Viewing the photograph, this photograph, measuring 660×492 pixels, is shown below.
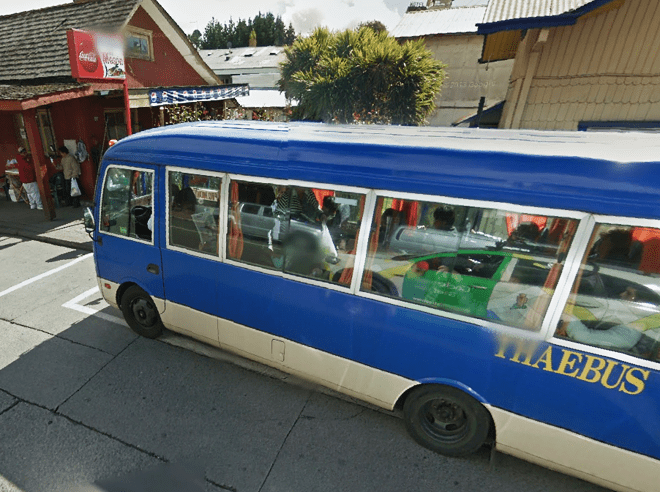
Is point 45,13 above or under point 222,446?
above

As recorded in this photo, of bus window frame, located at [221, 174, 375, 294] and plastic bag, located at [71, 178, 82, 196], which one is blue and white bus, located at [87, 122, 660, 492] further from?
plastic bag, located at [71, 178, 82, 196]

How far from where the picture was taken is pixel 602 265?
2172mm

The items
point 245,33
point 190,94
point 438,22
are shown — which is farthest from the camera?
point 245,33

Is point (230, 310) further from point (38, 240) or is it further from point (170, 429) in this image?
point (38, 240)

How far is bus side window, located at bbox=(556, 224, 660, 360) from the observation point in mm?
2070

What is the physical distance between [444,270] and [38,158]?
1078 cm

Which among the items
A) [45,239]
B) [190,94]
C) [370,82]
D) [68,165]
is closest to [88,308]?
[45,239]

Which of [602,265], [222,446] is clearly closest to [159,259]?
[222,446]

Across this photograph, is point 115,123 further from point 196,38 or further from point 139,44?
point 196,38

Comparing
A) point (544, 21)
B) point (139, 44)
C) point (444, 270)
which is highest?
point (544, 21)

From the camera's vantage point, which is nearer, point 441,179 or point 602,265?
point 602,265

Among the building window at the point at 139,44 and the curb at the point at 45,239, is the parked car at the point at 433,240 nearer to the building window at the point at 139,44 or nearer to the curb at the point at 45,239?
the curb at the point at 45,239

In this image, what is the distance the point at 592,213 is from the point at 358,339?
1.90 m

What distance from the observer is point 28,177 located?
9.98m
